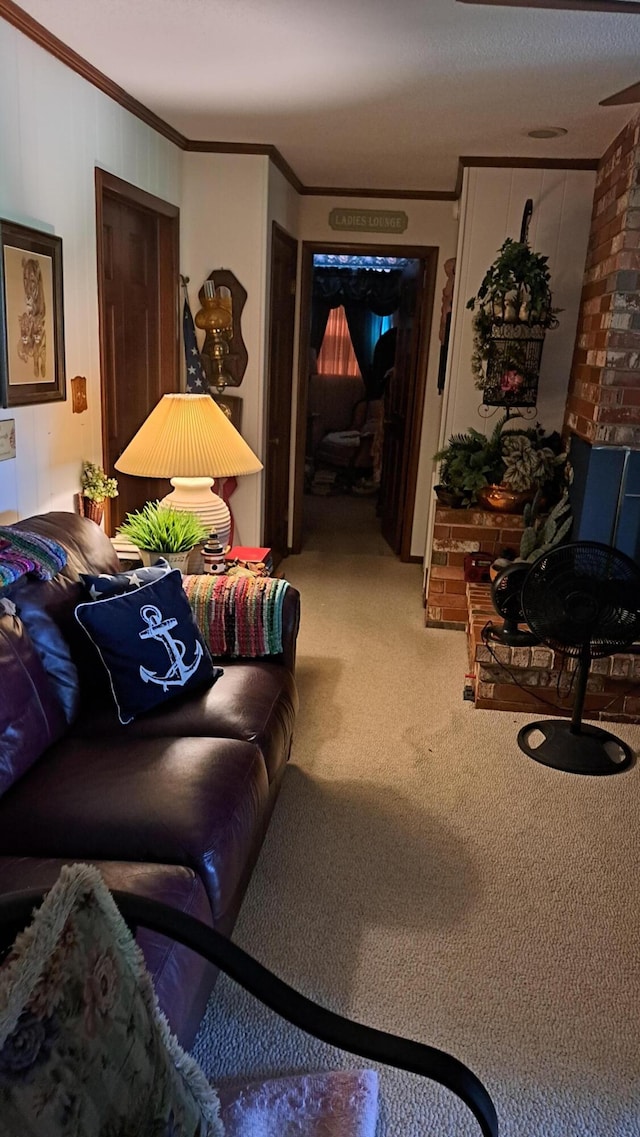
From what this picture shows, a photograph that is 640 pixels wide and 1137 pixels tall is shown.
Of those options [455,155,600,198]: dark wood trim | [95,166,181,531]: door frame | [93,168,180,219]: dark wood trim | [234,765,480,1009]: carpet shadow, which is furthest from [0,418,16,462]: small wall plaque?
[455,155,600,198]: dark wood trim

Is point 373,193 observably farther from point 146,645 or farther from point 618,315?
point 146,645

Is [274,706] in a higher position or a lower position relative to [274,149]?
lower

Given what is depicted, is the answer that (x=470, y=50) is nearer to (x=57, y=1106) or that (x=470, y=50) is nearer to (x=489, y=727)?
(x=489, y=727)

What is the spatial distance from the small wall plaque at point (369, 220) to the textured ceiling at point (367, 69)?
0.92m

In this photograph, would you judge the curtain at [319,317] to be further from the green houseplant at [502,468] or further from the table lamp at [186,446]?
the table lamp at [186,446]

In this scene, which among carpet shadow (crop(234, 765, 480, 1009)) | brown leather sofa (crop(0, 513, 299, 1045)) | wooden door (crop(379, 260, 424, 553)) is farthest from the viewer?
wooden door (crop(379, 260, 424, 553))

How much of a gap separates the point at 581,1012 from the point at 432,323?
158 inches

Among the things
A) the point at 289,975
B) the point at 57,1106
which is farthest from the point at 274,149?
the point at 57,1106

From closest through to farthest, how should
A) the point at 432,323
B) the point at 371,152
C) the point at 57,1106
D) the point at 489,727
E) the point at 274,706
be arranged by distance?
the point at 57,1106
the point at 274,706
the point at 489,727
the point at 371,152
the point at 432,323

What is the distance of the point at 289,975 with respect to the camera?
6.24 feet

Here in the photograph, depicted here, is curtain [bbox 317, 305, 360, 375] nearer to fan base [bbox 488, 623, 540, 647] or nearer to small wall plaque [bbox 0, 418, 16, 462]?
fan base [bbox 488, 623, 540, 647]

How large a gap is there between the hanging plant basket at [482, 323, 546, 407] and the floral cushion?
130 inches

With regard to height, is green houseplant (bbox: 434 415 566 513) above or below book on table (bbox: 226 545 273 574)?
above

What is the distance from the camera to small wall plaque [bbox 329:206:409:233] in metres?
4.86
